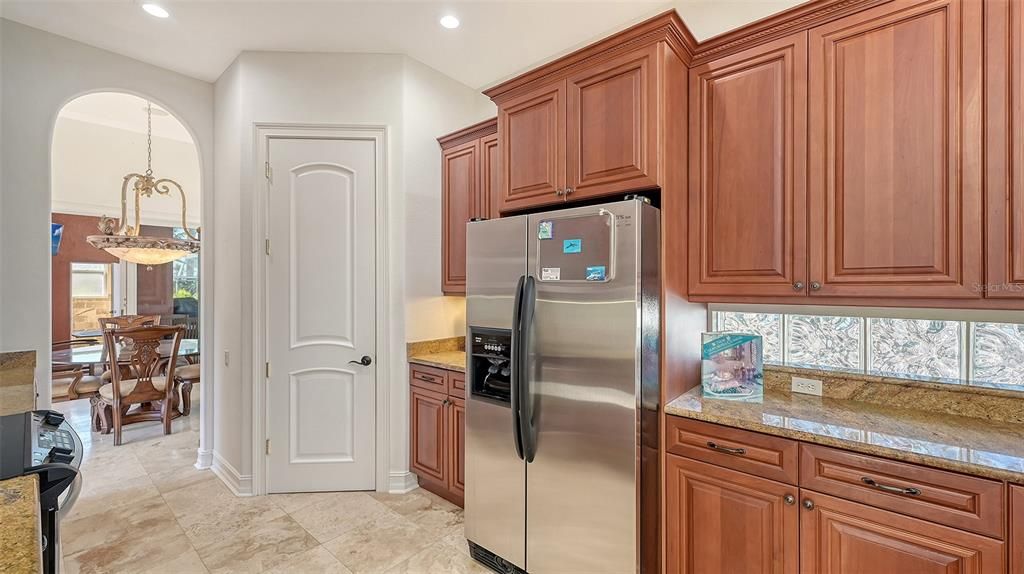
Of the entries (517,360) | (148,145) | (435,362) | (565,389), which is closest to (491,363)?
(517,360)

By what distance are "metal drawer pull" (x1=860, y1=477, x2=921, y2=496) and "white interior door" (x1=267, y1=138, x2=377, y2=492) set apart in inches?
99.3

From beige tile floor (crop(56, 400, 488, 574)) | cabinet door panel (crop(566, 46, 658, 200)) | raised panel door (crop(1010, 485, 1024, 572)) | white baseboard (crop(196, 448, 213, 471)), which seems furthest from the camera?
white baseboard (crop(196, 448, 213, 471))

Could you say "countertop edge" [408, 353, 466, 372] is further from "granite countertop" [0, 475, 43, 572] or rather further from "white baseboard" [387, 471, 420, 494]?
"granite countertop" [0, 475, 43, 572]

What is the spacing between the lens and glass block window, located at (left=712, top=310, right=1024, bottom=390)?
1.66 meters

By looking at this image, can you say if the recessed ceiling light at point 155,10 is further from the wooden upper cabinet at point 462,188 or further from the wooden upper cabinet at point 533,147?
the wooden upper cabinet at point 533,147

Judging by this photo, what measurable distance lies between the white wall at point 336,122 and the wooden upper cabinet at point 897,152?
222 centimetres

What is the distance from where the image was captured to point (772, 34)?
1.80 meters

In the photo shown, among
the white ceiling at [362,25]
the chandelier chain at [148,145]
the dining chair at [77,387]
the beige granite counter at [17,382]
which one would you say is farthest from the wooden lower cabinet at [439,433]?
the chandelier chain at [148,145]

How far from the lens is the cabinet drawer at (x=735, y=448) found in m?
1.53

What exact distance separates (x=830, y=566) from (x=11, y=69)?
454 cm

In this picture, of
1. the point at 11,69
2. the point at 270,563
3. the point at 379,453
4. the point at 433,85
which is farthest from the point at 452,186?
the point at 11,69

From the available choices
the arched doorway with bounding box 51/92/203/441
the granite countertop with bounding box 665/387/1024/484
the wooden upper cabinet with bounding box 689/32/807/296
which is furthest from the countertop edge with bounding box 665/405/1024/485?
the arched doorway with bounding box 51/92/203/441

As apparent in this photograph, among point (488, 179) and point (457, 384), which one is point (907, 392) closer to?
point (457, 384)

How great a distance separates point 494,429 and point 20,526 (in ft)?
5.22
